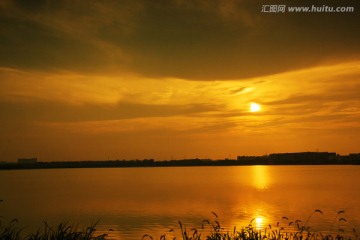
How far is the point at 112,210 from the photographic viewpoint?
55.3 m

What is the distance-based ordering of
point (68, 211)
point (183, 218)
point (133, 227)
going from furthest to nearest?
1. point (68, 211)
2. point (183, 218)
3. point (133, 227)

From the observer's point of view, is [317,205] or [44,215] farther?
[317,205]

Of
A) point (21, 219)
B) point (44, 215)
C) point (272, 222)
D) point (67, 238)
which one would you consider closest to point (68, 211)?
point (44, 215)

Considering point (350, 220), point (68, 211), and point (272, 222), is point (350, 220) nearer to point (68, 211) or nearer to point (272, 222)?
point (272, 222)

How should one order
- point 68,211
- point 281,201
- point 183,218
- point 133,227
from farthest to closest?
point 281,201 < point 68,211 < point 183,218 < point 133,227

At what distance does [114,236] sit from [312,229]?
17892 mm

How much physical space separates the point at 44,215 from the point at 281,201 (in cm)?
3582

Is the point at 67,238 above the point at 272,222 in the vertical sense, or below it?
above

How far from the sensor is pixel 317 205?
57.7 m

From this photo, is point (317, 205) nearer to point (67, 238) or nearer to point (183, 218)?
point (183, 218)

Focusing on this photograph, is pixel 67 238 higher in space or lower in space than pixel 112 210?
higher

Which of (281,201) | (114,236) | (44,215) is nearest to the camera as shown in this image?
(114,236)

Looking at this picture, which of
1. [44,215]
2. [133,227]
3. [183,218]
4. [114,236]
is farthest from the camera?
[44,215]

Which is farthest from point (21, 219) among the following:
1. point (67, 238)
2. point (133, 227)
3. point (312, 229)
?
point (67, 238)
